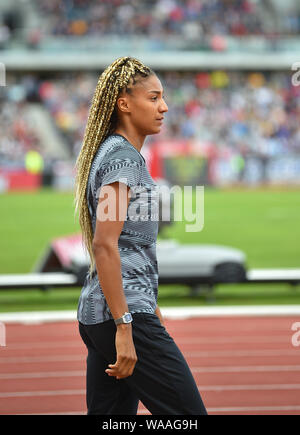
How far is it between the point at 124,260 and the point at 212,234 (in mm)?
11977

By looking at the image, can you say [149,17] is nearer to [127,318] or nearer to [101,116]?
[101,116]

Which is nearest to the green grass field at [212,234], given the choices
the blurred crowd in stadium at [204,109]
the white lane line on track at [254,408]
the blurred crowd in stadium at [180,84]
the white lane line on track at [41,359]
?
the white lane line on track at [41,359]

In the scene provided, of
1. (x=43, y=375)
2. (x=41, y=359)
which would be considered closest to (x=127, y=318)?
(x=43, y=375)

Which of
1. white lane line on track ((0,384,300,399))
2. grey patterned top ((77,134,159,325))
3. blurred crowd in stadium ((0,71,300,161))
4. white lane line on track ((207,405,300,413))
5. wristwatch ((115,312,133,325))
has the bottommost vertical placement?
white lane line on track ((207,405,300,413))

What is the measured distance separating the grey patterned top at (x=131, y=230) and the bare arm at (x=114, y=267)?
0.07 m

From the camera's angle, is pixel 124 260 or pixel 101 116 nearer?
pixel 124 260

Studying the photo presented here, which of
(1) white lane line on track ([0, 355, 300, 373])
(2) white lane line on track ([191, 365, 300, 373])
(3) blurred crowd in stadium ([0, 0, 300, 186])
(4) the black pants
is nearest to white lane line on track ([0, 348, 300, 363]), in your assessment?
(1) white lane line on track ([0, 355, 300, 373])

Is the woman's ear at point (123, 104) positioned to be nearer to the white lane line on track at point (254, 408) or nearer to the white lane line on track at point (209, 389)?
the white lane line on track at point (254, 408)

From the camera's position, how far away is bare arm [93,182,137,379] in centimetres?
255

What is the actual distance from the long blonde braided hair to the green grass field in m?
2.64

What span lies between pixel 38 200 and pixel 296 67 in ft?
54.3

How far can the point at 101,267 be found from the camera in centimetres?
255

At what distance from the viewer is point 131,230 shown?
2.66 metres

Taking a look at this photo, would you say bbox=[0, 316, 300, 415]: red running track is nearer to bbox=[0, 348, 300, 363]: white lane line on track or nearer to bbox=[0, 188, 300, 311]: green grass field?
bbox=[0, 348, 300, 363]: white lane line on track
